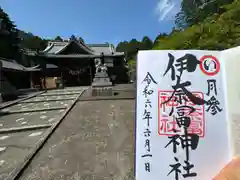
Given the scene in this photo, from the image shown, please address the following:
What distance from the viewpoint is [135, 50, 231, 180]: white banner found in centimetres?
104

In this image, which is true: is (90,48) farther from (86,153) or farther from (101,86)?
(86,153)

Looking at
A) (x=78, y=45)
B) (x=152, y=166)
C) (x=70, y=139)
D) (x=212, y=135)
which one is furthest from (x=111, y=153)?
(x=78, y=45)

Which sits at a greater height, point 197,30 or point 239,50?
point 197,30

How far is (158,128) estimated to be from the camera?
1.10m

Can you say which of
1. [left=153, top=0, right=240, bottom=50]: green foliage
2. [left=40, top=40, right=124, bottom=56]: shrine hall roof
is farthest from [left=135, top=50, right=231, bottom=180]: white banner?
[left=40, top=40, right=124, bottom=56]: shrine hall roof

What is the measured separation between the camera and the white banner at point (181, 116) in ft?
3.42

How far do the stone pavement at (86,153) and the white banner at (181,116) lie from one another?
3.75ft

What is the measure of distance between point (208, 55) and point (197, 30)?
3718mm

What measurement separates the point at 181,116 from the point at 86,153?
78.1 inches

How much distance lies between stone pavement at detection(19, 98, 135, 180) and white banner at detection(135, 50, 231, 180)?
3.75 feet

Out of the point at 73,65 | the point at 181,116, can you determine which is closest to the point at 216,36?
the point at 181,116

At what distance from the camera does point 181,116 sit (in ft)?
3.61

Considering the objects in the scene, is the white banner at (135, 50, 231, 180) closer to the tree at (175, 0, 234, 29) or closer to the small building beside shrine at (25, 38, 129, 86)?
the tree at (175, 0, 234, 29)

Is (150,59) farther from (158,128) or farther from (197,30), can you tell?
(197,30)
